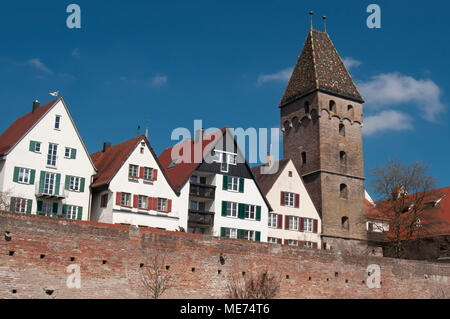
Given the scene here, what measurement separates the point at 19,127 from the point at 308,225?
972 inches

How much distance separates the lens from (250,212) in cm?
4788

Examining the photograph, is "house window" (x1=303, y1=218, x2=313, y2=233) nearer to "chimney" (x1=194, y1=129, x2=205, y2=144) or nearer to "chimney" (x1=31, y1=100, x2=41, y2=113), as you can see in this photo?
"chimney" (x1=194, y1=129, x2=205, y2=144)

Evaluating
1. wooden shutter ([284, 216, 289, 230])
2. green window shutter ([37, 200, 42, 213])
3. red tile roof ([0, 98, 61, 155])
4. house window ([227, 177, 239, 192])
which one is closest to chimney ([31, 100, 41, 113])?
red tile roof ([0, 98, 61, 155])

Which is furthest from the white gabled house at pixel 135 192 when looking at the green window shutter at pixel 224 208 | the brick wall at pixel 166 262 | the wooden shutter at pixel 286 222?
the wooden shutter at pixel 286 222

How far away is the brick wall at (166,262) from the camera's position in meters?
27.8

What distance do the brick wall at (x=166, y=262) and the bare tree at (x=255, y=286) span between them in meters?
0.41

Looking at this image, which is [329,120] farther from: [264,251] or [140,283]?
[140,283]

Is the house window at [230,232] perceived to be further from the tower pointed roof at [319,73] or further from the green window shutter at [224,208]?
the tower pointed roof at [319,73]

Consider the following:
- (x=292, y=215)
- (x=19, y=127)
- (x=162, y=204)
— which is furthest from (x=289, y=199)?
(x=19, y=127)

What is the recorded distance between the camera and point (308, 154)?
5684 centimetres

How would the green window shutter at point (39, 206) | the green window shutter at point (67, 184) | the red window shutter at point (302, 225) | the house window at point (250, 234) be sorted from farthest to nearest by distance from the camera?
the red window shutter at point (302, 225), the house window at point (250, 234), the green window shutter at point (67, 184), the green window shutter at point (39, 206)
